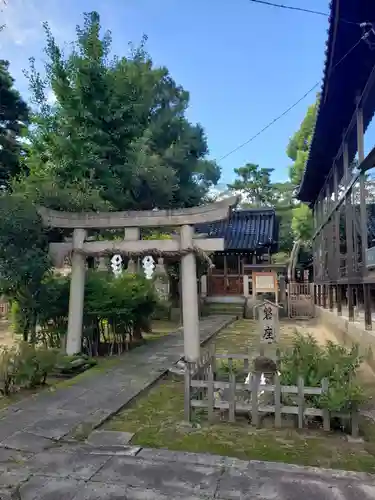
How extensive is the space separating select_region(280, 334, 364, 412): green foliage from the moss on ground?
1.39ft

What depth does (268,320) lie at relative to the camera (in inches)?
340

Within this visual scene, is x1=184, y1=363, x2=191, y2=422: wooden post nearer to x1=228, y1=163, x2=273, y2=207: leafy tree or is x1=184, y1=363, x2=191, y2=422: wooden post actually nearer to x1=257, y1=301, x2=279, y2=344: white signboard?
x1=257, y1=301, x2=279, y2=344: white signboard

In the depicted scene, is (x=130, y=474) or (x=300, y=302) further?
(x=300, y=302)

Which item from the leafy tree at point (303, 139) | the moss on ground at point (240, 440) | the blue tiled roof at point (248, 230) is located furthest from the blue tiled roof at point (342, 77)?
the leafy tree at point (303, 139)

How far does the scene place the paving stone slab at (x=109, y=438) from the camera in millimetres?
4441

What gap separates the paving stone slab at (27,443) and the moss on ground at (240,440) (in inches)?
33.2

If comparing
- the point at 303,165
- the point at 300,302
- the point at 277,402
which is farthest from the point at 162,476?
the point at 303,165

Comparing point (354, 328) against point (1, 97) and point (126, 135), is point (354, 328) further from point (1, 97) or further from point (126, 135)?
point (1, 97)

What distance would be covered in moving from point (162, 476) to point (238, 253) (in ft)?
67.8

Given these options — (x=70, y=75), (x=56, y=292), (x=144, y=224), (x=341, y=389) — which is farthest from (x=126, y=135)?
(x=341, y=389)

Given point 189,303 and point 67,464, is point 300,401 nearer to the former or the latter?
point 67,464

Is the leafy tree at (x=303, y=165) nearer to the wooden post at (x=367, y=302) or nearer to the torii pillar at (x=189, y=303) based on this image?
the wooden post at (x=367, y=302)

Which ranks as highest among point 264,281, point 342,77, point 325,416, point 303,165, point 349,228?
point 303,165

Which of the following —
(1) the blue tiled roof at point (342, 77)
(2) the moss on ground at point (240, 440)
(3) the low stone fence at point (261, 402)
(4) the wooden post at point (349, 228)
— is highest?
(1) the blue tiled roof at point (342, 77)
